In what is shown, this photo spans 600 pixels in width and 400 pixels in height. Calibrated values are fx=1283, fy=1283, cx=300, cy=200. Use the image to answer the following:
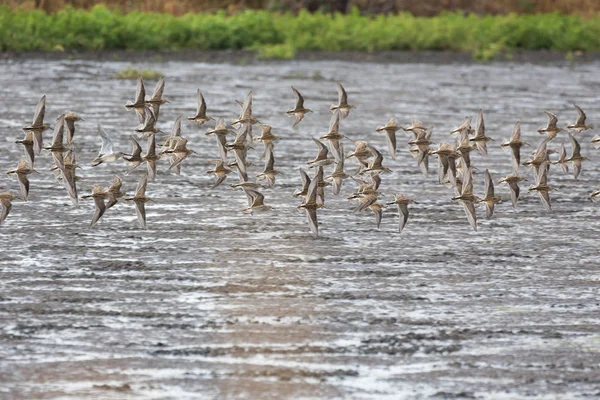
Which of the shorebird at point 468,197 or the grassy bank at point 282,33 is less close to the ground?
the shorebird at point 468,197

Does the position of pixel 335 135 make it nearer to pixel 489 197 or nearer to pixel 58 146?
pixel 489 197

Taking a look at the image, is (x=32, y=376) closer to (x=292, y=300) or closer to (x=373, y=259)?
(x=292, y=300)

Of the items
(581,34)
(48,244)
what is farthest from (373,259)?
(581,34)

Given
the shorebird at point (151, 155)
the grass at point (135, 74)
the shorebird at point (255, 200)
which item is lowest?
the grass at point (135, 74)

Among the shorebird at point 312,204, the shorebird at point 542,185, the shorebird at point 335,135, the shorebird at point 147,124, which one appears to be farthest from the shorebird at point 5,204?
the shorebird at point 542,185

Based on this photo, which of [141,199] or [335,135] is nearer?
[141,199]

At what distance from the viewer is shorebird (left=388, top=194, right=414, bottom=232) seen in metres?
7.39

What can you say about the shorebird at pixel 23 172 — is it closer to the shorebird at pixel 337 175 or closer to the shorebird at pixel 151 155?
the shorebird at pixel 151 155

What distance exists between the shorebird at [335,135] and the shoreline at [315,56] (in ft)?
38.4

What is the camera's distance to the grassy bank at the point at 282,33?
19969 mm

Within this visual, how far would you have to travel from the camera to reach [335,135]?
7488 millimetres

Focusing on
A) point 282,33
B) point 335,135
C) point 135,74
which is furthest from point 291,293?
point 282,33

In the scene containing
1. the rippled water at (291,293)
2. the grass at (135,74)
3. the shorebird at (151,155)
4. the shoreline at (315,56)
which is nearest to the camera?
the rippled water at (291,293)

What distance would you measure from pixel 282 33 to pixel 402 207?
548 inches
